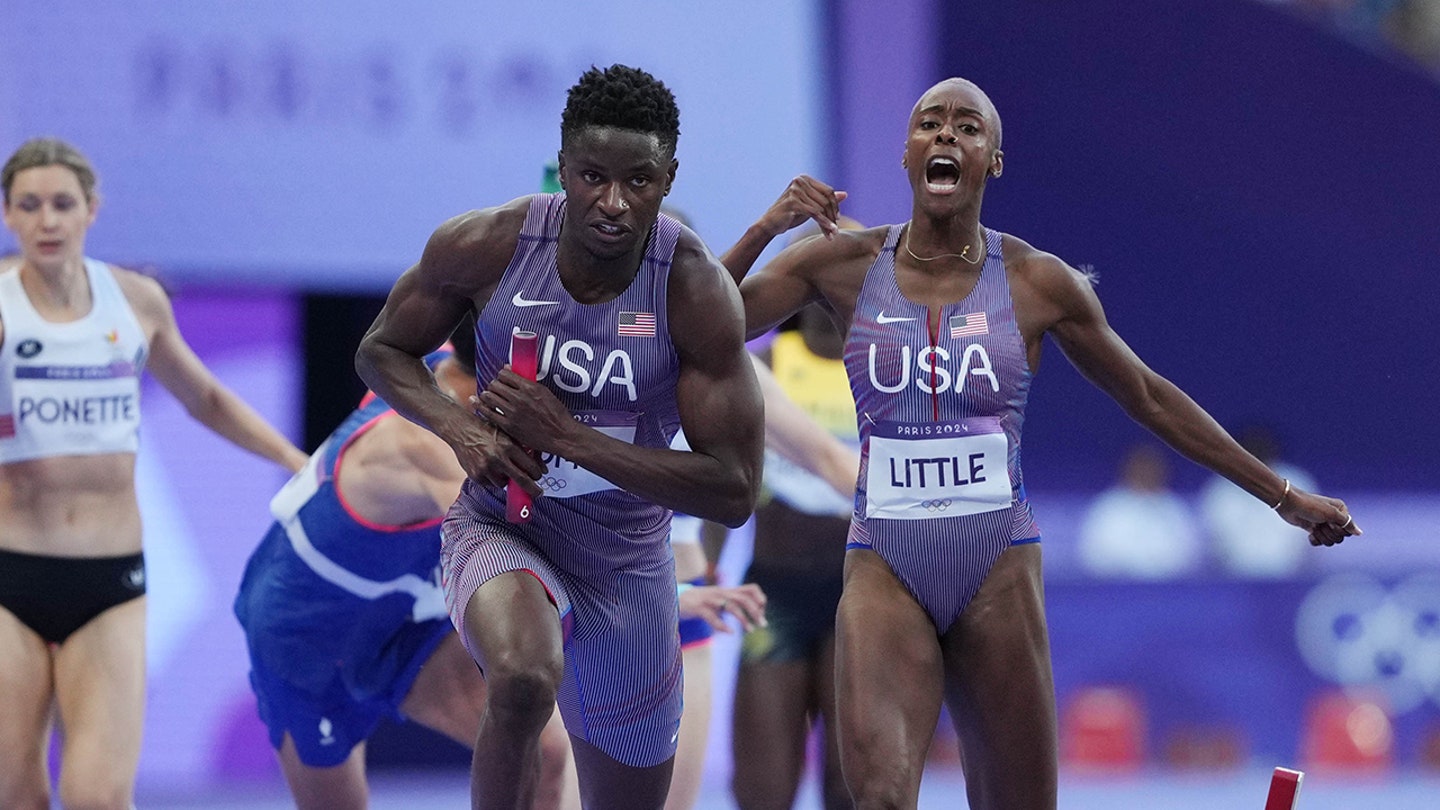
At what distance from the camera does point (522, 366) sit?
3.85 metres

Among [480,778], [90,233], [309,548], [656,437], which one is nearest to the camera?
[480,778]

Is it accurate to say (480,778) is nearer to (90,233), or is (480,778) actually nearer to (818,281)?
(818,281)

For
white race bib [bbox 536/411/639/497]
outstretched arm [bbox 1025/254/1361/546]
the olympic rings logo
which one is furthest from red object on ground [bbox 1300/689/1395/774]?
white race bib [bbox 536/411/639/497]

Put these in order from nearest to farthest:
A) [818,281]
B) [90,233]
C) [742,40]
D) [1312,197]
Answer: [818,281] → [90,233] → [742,40] → [1312,197]

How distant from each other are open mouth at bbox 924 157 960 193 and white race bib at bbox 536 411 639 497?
1.04 meters

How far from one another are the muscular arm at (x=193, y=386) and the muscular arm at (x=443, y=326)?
2194 mm

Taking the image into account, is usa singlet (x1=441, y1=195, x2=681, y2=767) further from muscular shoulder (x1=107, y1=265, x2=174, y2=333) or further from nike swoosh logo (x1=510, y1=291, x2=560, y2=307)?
muscular shoulder (x1=107, y1=265, x2=174, y2=333)

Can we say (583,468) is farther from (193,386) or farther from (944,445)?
(193,386)

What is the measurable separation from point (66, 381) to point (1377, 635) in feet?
27.8

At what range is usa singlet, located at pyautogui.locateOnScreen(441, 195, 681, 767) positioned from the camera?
3.93 metres

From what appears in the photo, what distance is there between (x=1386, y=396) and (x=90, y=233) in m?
8.69

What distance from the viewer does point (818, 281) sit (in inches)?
→ 180

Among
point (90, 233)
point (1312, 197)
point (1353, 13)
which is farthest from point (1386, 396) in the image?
point (90, 233)

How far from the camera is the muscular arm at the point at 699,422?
150 inches
